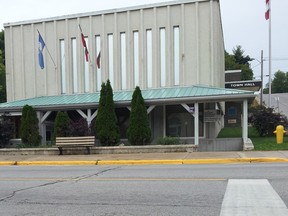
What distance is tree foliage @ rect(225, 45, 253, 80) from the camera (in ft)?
254

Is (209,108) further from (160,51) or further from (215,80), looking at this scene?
(160,51)

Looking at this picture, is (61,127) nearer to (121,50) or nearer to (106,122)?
(106,122)

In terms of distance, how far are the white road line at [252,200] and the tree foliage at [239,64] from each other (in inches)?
2749

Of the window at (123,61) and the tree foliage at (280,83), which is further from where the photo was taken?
the tree foliage at (280,83)

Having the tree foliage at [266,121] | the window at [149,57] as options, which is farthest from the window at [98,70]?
the tree foliage at [266,121]

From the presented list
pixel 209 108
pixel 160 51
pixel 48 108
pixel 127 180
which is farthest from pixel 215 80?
pixel 127 180

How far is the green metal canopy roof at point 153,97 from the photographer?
19.1m

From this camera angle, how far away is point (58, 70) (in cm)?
2602

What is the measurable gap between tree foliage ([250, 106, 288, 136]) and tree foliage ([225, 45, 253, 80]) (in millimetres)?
53283

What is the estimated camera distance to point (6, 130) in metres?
21.9

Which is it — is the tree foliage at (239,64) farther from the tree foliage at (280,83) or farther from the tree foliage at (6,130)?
the tree foliage at (6,130)

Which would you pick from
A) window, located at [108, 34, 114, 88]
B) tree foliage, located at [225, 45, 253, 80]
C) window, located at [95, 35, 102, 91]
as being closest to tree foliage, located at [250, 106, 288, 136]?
window, located at [108, 34, 114, 88]

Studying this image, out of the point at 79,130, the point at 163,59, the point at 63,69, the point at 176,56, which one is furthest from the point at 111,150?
the point at 63,69

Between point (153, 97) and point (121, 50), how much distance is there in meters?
5.56
